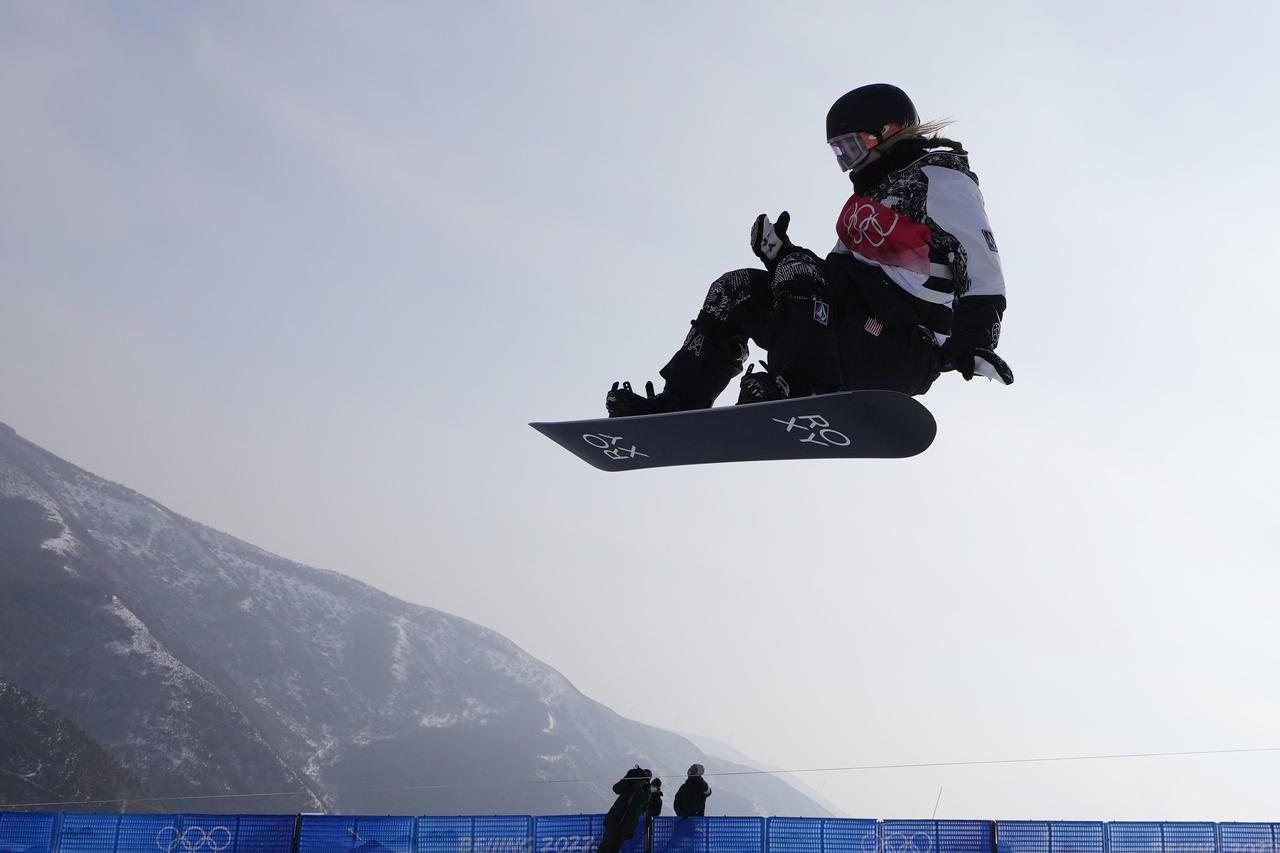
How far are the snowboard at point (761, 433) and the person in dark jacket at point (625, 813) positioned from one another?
5.53 metres

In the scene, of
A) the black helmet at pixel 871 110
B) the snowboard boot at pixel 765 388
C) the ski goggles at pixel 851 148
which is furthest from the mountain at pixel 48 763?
the black helmet at pixel 871 110

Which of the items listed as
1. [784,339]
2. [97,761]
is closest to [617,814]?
[784,339]

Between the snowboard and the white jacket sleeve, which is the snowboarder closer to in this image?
the white jacket sleeve

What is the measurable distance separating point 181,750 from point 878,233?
593 ft

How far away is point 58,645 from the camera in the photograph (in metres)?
172

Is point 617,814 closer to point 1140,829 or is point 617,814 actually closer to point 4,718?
point 1140,829

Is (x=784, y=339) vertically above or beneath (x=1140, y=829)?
above

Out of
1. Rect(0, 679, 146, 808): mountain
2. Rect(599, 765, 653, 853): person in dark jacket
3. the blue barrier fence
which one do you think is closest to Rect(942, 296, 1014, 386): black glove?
Rect(599, 765, 653, 853): person in dark jacket

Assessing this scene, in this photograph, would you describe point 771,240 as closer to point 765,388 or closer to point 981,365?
point 765,388

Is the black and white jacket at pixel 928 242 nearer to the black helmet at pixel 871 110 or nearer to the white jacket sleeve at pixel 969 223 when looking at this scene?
the white jacket sleeve at pixel 969 223

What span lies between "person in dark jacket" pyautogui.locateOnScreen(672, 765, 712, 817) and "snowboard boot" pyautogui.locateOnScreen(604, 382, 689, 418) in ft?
20.7

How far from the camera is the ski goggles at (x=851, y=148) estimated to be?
16.4 ft

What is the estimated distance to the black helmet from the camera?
4.96m

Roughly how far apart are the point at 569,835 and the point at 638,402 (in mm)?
7239
